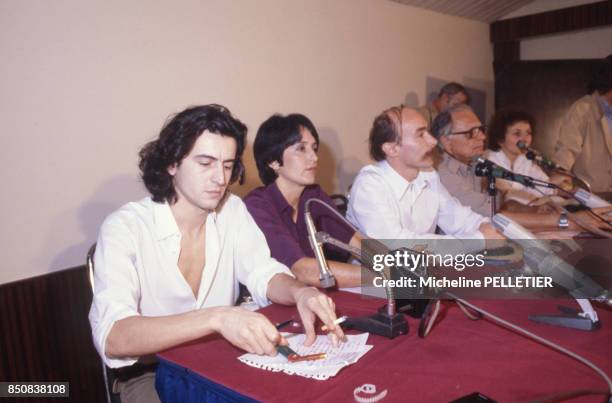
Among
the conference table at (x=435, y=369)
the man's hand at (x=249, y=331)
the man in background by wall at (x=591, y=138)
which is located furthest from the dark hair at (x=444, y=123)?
the man's hand at (x=249, y=331)

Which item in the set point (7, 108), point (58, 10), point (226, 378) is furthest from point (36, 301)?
point (226, 378)

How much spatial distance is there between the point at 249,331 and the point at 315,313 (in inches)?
10.5

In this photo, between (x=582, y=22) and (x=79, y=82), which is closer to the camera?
(x=79, y=82)

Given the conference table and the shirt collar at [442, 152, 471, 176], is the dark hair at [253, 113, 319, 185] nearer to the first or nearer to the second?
the shirt collar at [442, 152, 471, 176]

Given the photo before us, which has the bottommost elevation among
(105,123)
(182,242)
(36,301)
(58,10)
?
(36,301)

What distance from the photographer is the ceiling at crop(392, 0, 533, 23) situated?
5.19m

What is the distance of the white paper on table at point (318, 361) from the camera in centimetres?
117

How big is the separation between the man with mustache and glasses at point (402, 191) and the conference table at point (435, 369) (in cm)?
105

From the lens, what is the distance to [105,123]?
8.54 ft

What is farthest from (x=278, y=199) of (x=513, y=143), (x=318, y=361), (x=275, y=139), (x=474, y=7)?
(x=474, y=7)

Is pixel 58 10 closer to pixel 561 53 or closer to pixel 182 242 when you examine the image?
pixel 182 242

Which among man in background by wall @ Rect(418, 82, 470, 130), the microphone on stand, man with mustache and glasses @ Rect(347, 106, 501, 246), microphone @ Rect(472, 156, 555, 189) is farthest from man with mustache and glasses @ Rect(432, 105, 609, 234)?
the microphone on stand

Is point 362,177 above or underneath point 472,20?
underneath

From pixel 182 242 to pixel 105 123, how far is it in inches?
45.9
